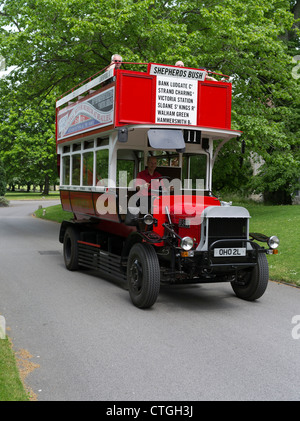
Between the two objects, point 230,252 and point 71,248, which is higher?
point 230,252

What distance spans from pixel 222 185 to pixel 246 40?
1027 centimetres

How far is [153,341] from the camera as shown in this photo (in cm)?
564

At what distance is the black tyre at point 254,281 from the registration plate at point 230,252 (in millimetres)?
570

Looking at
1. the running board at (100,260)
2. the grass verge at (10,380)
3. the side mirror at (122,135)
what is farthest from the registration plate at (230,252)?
the grass verge at (10,380)

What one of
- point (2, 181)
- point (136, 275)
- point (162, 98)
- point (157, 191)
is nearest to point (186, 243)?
point (136, 275)

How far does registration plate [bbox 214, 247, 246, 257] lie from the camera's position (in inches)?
269

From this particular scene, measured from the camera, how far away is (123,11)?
14.5 m

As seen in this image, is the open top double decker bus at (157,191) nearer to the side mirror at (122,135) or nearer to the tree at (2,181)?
the side mirror at (122,135)

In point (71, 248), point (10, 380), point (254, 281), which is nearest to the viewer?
point (10, 380)

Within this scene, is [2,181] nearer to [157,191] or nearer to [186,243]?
[157,191]

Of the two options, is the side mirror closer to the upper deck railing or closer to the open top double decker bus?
the open top double decker bus

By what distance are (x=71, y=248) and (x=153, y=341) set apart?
508 cm

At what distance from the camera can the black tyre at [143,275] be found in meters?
6.91

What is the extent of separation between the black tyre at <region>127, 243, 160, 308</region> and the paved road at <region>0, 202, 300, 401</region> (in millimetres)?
193
